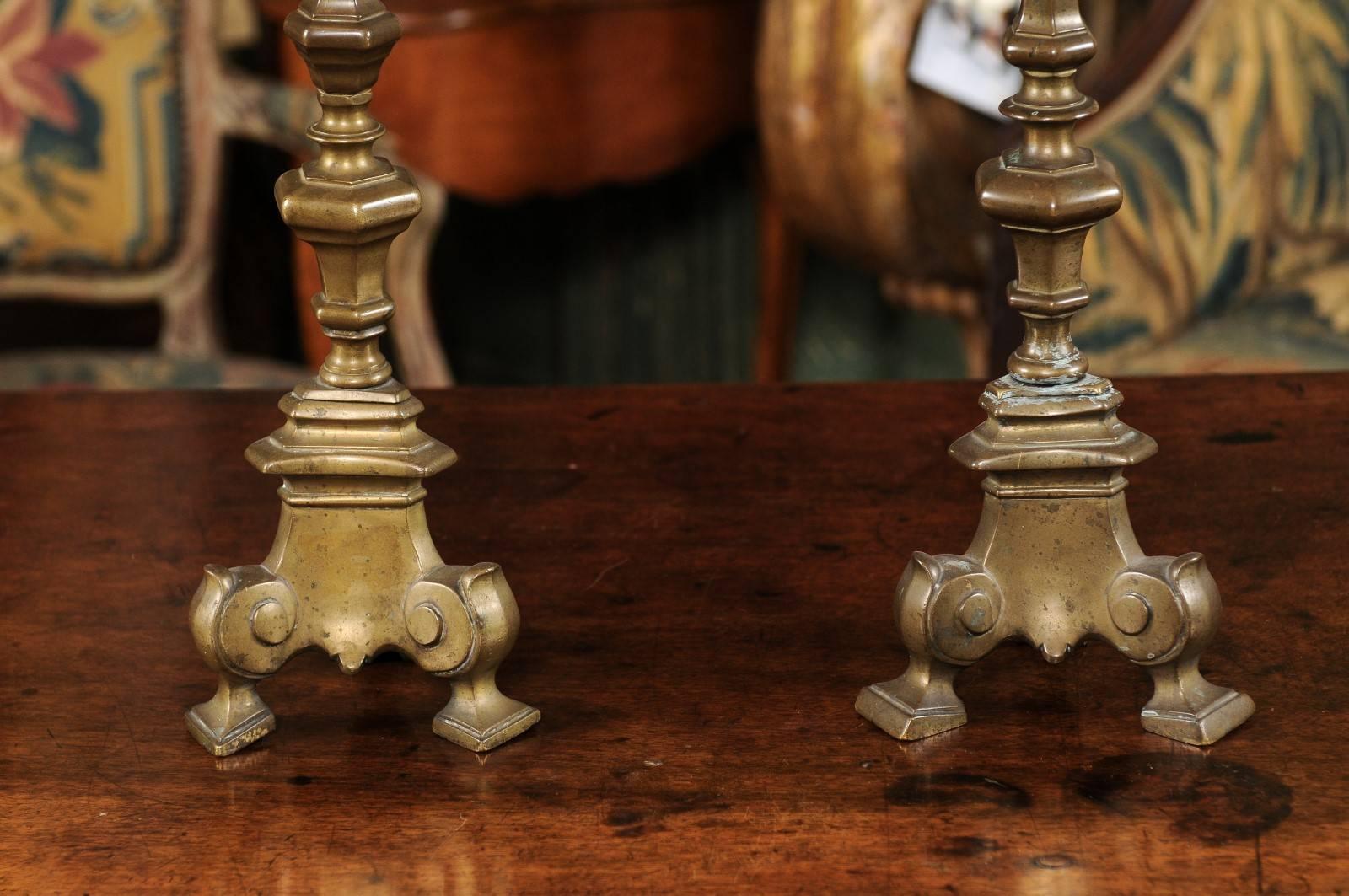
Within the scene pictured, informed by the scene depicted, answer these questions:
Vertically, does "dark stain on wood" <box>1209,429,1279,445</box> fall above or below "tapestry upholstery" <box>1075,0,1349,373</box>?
above

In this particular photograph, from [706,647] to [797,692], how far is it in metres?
0.06

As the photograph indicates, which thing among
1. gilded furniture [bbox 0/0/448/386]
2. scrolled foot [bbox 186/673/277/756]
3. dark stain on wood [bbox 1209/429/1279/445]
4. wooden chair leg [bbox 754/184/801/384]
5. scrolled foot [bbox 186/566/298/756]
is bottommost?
wooden chair leg [bbox 754/184/801/384]

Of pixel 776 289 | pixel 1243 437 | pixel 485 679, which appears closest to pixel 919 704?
pixel 485 679

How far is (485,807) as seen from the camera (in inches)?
25.9

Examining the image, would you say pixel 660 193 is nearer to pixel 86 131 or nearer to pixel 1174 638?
pixel 86 131

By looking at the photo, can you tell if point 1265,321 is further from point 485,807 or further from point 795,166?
point 485,807

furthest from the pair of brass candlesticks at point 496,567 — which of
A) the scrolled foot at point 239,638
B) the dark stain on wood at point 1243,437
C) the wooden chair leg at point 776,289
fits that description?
the wooden chair leg at point 776,289

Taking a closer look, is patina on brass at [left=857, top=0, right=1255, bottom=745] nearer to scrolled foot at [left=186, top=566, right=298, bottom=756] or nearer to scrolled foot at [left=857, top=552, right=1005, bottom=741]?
scrolled foot at [left=857, top=552, right=1005, bottom=741]

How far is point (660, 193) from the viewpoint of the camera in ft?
8.50

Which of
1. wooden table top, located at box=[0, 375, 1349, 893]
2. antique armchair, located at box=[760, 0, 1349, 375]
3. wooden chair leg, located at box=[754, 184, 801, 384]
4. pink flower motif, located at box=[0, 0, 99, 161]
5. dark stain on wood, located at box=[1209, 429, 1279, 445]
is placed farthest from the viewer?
wooden chair leg, located at box=[754, 184, 801, 384]

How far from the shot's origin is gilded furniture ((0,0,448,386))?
1.93m

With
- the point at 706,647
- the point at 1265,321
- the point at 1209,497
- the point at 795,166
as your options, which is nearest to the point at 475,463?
the point at 706,647

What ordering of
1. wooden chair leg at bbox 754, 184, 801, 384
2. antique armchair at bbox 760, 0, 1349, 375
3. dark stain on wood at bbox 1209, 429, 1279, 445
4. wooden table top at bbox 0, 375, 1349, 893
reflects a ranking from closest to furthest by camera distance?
1. wooden table top at bbox 0, 375, 1349, 893
2. dark stain on wood at bbox 1209, 429, 1279, 445
3. antique armchair at bbox 760, 0, 1349, 375
4. wooden chair leg at bbox 754, 184, 801, 384

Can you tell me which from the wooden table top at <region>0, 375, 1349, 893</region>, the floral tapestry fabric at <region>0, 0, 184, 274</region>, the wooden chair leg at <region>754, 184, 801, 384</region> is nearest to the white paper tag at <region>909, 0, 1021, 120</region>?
the wooden chair leg at <region>754, 184, 801, 384</region>
